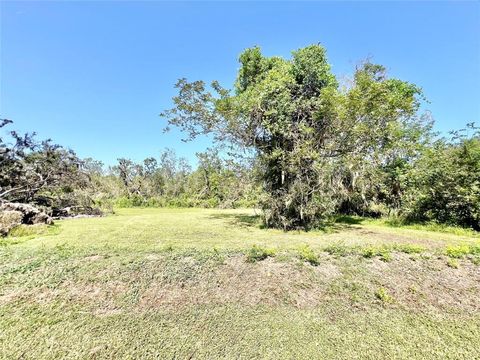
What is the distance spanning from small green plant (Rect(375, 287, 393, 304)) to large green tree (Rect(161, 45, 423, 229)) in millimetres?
4685

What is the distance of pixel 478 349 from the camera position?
293cm

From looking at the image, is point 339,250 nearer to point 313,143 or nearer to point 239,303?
point 239,303

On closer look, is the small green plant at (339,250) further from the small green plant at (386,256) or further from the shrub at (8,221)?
the shrub at (8,221)

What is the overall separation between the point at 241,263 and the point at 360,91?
683cm

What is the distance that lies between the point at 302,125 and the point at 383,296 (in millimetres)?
5918

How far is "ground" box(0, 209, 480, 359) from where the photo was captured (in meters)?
2.87

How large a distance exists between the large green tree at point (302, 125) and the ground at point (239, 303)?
3.93 metres

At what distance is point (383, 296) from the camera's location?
12.2ft

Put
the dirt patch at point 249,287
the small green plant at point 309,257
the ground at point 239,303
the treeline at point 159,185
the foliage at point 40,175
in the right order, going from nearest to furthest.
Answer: the ground at point 239,303 → the dirt patch at point 249,287 → the small green plant at point 309,257 → the foliage at point 40,175 → the treeline at point 159,185

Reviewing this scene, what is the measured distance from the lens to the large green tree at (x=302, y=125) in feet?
27.3

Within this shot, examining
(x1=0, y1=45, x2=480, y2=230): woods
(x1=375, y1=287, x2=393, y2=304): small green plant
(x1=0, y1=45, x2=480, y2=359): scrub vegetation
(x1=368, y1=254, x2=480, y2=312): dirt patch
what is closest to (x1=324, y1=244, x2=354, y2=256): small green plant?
(x1=0, y1=45, x2=480, y2=359): scrub vegetation

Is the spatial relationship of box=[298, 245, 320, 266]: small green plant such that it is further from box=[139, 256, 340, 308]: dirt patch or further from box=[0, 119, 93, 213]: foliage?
box=[0, 119, 93, 213]: foliage

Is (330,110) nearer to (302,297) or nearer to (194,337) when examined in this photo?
(302,297)

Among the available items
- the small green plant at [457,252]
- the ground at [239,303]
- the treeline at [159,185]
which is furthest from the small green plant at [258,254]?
the treeline at [159,185]
